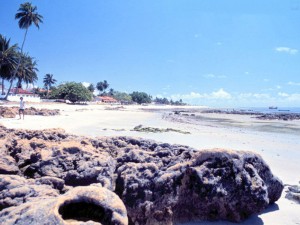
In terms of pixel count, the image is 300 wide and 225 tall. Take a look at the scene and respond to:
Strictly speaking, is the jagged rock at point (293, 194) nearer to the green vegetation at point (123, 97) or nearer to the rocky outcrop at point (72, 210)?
the rocky outcrop at point (72, 210)

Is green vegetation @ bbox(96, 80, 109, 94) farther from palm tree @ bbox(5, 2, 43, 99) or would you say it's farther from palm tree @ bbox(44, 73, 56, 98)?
palm tree @ bbox(5, 2, 43, 99)

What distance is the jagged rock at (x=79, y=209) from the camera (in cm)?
243

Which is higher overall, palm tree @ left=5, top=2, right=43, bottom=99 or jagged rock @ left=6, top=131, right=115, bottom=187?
palm tree @ left=5, top=2, right=43, bottom=99

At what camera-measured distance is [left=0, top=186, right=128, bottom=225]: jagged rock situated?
2.43 m

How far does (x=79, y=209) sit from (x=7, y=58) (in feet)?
182

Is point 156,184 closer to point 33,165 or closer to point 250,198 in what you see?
point 250,198

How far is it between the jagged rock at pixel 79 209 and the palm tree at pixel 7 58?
5499 cm

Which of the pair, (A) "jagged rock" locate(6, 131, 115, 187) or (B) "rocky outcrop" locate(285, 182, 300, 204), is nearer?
(A) "jagged rock" locate(6, 131, 115, 187)

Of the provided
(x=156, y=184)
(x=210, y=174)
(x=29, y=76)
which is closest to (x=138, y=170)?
(x=156, y=184)

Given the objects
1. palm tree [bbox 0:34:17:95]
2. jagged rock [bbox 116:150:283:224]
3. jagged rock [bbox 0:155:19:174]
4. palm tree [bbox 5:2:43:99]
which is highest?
palm tree [bbox 5:2:43:99]

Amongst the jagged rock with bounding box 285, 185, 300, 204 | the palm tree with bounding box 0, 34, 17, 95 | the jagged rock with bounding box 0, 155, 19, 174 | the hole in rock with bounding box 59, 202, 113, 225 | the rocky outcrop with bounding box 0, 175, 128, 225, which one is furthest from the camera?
the palm tree with bounding box 0, 34, 17, 95

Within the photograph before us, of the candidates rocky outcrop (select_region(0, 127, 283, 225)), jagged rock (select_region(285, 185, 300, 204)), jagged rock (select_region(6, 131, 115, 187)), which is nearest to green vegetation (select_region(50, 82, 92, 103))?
jagged rock (select_region(285, 185, 300, 204))

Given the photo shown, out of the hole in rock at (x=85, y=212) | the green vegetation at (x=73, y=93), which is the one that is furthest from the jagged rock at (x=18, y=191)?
the green vegetation at (x=73, y=93)

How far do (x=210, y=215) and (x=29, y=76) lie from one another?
68591 millimetres
